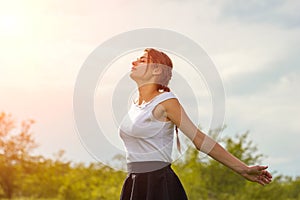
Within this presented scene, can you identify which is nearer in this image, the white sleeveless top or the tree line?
the white sleeveless top

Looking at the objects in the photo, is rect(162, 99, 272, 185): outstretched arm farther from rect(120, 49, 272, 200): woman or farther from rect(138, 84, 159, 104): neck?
rect(138, 84, 159, 104): neck

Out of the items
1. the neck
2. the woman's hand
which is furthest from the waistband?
the woman's hand

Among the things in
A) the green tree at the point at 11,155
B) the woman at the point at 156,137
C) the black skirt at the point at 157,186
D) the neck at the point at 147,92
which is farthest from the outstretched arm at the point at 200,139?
the green tree at the point at 11,155

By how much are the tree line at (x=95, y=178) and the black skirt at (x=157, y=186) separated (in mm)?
7513

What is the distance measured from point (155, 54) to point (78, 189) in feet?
57.8

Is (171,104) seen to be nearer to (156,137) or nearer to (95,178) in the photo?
(156,137)

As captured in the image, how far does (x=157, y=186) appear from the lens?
3504 millimetres

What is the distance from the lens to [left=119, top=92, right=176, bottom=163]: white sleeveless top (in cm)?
342

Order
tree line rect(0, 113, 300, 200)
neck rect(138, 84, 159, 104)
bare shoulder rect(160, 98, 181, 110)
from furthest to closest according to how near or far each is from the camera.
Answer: tree line rect(0, 113, 300, 200)
neck rect(138, 84, 159, 104)
bare shoulder rect(160, 98, 181, 110)

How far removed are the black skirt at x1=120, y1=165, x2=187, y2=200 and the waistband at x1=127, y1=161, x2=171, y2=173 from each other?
23 mm

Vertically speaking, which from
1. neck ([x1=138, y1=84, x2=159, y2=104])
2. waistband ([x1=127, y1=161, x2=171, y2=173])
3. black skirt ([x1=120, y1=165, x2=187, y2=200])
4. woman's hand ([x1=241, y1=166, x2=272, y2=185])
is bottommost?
black skirt ([x1=120, y1=165, x2=187, y2=200])

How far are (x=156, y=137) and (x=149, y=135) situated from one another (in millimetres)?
40

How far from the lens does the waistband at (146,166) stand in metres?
3.47

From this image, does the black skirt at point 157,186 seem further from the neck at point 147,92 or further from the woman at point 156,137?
the neck at point 147,92
